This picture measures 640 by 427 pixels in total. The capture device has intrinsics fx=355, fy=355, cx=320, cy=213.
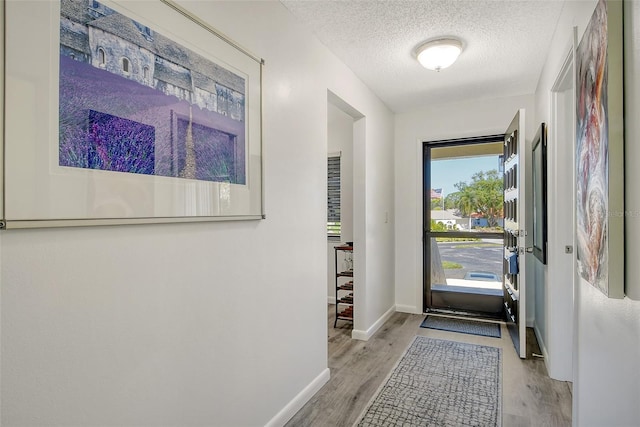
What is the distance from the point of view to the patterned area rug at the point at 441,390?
6.80 feet

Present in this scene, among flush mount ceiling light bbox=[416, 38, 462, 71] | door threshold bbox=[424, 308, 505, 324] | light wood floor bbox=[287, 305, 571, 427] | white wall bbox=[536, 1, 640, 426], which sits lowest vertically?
light wood floor bbox=[287, 305, 571, 427]

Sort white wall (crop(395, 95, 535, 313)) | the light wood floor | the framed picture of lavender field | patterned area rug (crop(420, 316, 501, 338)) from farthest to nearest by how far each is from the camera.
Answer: white wall (crop(395, 95, 535, 313))
patterned area rug (crop(420, 316, 501, 338))
the light wood floor
the framed picture of lavender field

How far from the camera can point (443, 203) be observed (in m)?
4.22

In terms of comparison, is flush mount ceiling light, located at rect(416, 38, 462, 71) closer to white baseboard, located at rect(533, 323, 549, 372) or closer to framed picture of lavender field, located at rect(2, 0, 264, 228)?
framed picture of lavender field, located at rect(2, 0, 264, 228)

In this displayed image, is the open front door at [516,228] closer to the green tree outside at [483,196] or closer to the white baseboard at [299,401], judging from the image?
the green tree outside at [483,196]

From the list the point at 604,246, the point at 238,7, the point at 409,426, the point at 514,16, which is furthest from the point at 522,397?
the point at 238,7

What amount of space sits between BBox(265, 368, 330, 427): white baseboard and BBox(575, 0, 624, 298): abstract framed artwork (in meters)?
1.67

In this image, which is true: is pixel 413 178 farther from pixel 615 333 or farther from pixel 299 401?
pixel 615 333

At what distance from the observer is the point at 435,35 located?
7.97 feet

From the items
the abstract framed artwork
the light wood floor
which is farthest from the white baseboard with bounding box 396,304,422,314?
the abstract framed artwork

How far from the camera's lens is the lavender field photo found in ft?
3.40

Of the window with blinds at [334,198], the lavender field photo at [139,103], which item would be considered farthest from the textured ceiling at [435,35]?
the window with blinds at [334,198]

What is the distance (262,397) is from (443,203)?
3.13 m

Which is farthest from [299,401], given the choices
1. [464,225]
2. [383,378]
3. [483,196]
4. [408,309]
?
[483,196]
